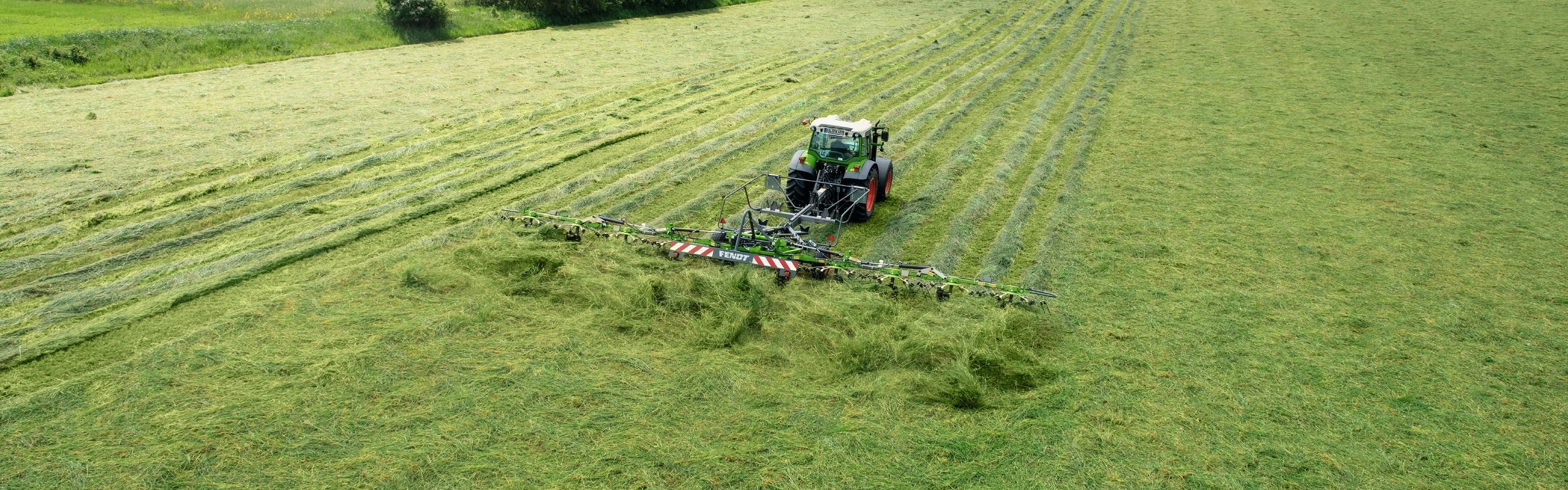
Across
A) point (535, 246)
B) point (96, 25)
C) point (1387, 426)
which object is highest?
point (96, 25)

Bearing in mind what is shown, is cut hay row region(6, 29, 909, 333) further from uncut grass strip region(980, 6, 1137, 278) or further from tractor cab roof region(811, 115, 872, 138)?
uncut grass strip region(980, 6, 1137, 278)

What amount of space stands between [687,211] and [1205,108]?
12.9 m

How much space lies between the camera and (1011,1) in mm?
36375

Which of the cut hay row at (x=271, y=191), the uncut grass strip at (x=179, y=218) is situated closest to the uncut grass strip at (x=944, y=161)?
the cut hay row at (x=271, y=191)

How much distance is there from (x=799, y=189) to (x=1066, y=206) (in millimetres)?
3988

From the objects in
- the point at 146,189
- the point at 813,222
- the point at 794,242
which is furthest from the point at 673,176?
the point at 146,189

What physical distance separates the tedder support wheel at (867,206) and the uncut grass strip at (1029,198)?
1680 millimetres

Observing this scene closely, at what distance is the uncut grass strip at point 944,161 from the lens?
10773 millimetres

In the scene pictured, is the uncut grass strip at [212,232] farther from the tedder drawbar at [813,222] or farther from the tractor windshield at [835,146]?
the tractor windshield at [835,146]

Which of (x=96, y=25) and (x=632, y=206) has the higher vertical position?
(x=96, y=25)

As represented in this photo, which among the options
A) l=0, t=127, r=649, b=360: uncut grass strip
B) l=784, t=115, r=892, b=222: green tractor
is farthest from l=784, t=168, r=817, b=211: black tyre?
l=0, t=127, r=649, b=360: uncut grass strip

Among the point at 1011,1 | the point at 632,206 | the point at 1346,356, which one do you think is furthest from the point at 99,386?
the point at 1011,1

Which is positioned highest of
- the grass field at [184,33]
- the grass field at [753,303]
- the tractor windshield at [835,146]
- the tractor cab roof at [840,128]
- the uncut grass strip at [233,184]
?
the grass field at [184,33]

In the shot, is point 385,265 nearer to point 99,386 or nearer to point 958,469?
point 99,386
